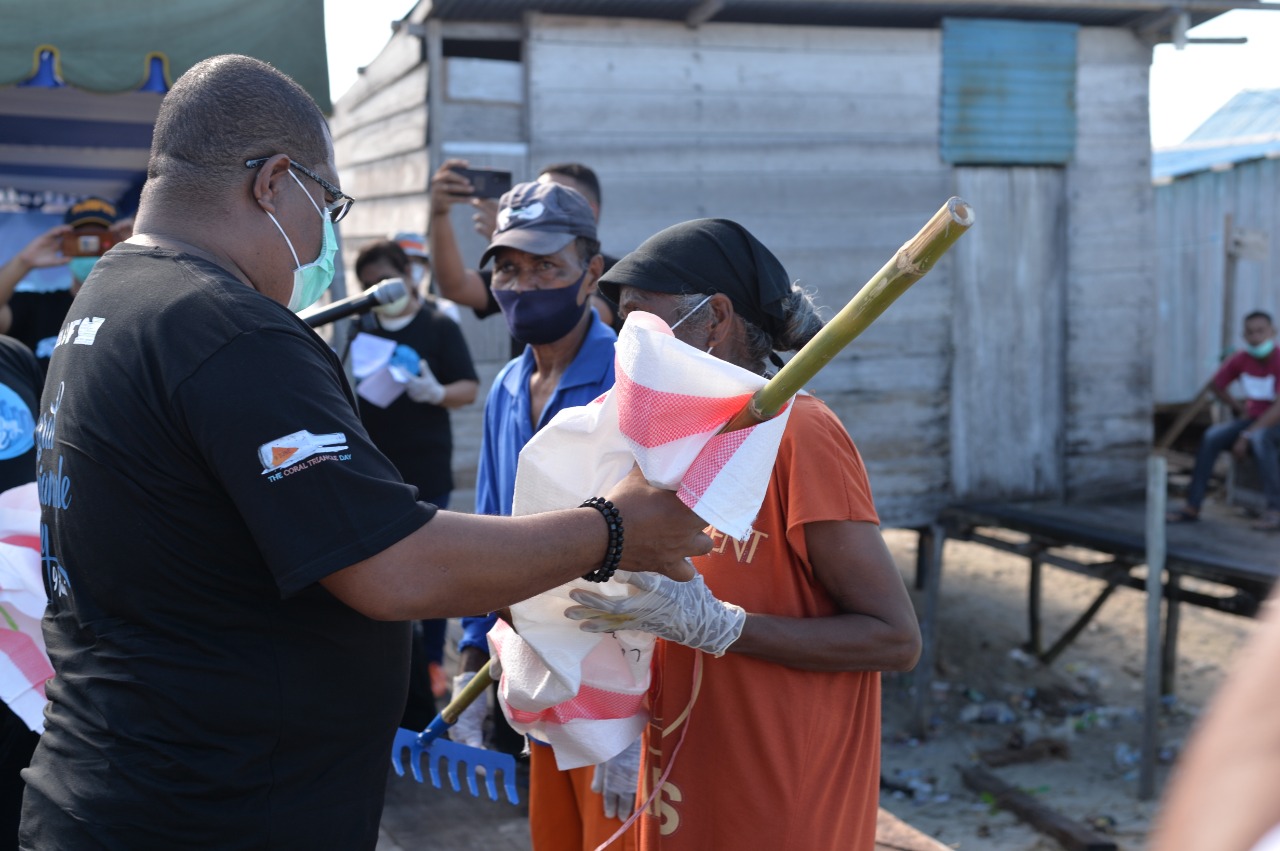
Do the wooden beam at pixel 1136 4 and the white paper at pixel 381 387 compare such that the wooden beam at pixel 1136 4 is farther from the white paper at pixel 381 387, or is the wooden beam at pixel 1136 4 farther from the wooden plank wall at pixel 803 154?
the white paper at pixel 381 387

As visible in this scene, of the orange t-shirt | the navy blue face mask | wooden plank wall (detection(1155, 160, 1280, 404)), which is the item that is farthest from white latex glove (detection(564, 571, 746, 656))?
wooden plank wall (detection(1155, 160, 1280, 404))

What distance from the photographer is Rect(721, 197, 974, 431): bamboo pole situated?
4.49ft

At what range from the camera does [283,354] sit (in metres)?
1.61

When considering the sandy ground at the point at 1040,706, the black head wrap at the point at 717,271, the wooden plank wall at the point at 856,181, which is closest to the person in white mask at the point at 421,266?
the wooden plank wall at the point at 856,181

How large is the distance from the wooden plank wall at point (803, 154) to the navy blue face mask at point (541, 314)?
4.73 metres

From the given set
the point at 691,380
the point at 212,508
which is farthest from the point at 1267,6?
the point at 212,508

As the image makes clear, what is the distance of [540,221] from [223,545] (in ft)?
5.93

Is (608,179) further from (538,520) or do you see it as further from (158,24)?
(538,520)

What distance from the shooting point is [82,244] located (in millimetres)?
5035

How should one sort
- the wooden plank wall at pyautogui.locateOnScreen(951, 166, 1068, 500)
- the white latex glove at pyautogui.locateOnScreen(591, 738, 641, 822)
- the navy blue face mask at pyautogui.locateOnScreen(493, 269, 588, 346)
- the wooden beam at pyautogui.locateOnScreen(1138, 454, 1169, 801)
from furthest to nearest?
the wooden plank wall at pyautogui.locateOnScreen(951, 166, 1068, 500)
the wooden beam at pyautogui.locateOnScreen(1138, 454, 1169, 801)
the navy blue face mask at pyautogui.locateOnScreen(493, 269, 588, 346)
the white latex glove at pyautogui.locateOnScreen(591, 738, 641, 822)

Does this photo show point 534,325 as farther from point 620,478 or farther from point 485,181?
point 485,181

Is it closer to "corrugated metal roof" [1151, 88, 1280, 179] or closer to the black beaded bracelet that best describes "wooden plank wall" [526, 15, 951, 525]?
the black beaded bracelet

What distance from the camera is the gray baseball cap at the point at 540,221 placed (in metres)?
3.25

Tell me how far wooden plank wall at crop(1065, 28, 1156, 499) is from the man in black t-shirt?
26.3 feet
